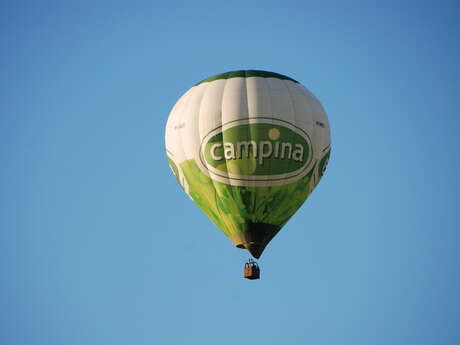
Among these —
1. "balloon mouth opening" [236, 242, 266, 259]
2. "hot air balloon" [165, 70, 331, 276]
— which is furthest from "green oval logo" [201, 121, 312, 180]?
"balloon mouth opening" [236, 242, 266, 259]

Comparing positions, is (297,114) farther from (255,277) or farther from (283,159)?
(255,277)

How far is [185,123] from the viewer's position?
31.9 meters

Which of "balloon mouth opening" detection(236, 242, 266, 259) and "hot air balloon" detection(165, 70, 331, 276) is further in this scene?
"balloon mouth opening" detection(236, 242, 266, 259)

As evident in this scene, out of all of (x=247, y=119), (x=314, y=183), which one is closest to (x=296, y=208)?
(x=314, y=183)

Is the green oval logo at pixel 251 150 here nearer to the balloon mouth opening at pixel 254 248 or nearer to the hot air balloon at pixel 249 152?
the hot air balloon at pixel 249 152

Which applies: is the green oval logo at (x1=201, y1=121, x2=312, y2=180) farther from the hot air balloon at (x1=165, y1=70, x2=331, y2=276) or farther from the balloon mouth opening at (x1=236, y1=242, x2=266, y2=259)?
the balloon mouth opening at (x1=236, y1=242, x2=266, y2=259)

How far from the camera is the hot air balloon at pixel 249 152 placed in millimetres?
31188

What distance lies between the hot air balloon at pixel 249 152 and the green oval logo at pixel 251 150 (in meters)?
0.02

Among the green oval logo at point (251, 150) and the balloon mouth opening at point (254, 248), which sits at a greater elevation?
the green oval logo at point (251, 150)

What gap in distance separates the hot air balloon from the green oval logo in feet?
0.08

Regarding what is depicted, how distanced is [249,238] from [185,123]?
→ 11.9 feet

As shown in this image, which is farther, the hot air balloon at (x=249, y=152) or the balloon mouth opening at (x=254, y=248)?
the balloon mouth opening at (x=254, y=248)

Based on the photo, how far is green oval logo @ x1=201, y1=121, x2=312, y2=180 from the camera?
3112 centimetres

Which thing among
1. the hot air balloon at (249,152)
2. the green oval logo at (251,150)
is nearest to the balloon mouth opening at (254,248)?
the hot air balloon at (249,152)
